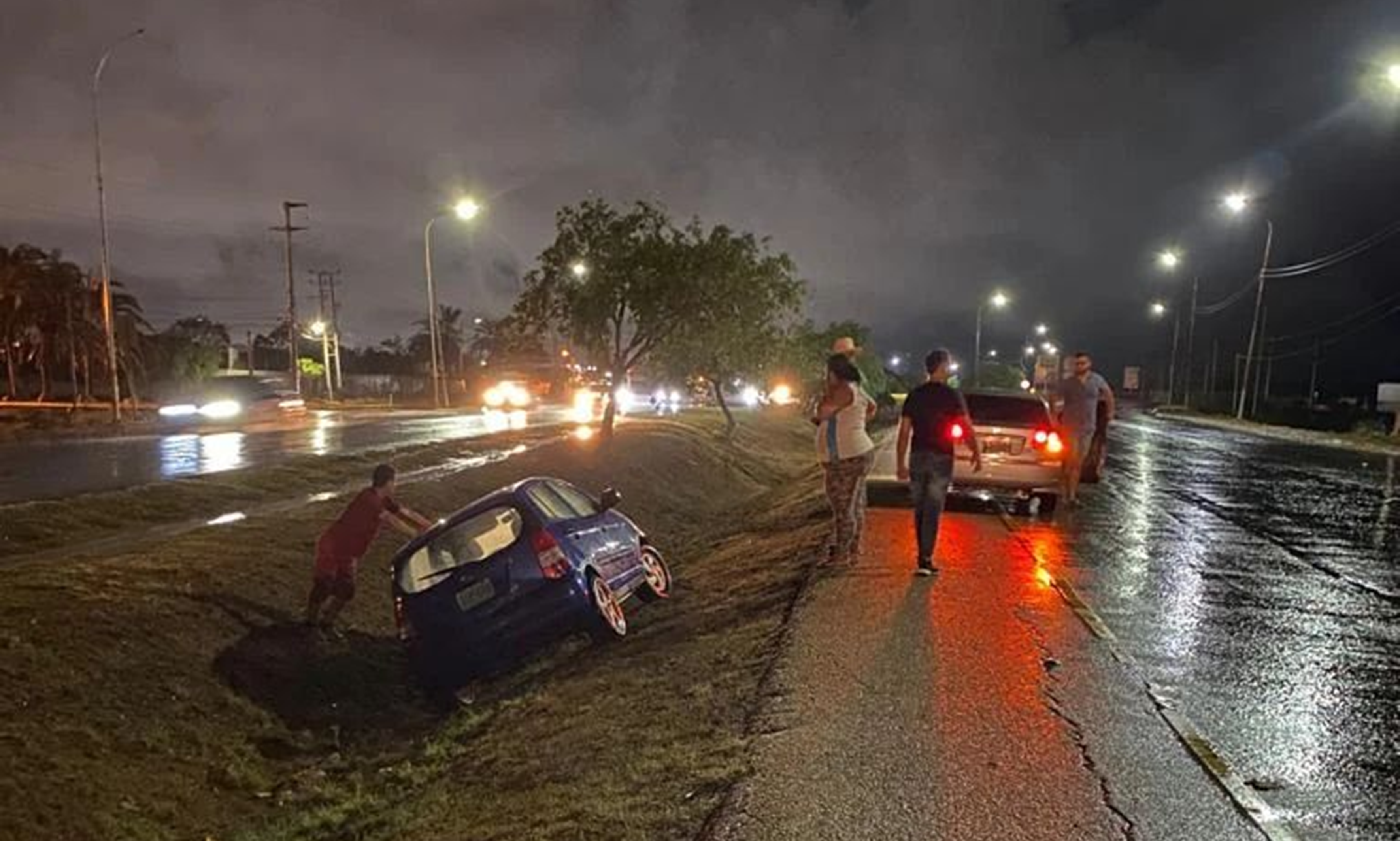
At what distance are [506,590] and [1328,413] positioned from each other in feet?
191

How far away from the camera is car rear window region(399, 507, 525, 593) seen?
9.81 metres

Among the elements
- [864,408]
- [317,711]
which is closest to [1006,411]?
[864,408]

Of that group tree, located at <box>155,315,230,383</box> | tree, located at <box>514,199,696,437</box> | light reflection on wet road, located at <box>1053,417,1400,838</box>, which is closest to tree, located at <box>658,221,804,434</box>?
tree, located at <box>514,199,696,437</box>

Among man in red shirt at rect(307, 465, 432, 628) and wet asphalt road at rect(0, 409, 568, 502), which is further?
wet asphalt road at rect(0, 409, 568, 502)

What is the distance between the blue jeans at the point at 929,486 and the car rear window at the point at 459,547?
3.46m

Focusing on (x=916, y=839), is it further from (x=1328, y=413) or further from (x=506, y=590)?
(x=1328, y=413)

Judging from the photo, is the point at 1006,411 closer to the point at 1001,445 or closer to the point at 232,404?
the point at 1001,445

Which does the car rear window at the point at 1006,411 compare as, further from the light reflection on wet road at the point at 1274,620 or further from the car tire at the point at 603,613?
the car tire at the point at 603,613

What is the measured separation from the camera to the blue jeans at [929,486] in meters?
8.77

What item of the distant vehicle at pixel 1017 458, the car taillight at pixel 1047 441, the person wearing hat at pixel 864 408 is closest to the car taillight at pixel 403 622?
the person wearing hat at pixel 864 408

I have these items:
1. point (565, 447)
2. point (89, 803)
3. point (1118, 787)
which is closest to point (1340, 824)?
point (1118, 787)

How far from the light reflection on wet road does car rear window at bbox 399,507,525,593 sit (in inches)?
199

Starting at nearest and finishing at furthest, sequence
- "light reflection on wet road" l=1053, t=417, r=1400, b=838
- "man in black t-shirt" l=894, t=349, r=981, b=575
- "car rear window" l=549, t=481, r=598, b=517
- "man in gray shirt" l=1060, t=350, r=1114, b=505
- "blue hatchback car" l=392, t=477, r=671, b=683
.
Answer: "light reflection on wet road" l=1053, t=417, r=1400, b=838, "man in black t-shirt" l=894, t=349, r=981, b=575, "blue hatchback car" l=392, t=477, r=671, b=683, "car rear window" l=549, t=481, r=598, b=517, "man in gray shirt" l=1060, t=350, r=1114, b=505

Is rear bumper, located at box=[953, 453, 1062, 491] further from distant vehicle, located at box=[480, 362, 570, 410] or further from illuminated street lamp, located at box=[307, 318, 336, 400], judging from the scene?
illuminated street lamp, located at box=[307, 318, 336, 400]
